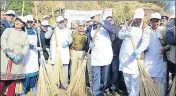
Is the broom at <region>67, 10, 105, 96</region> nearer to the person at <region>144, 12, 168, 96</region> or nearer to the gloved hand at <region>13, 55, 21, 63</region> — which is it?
the gloved hand at <region>13, 55, 21, 63</region>

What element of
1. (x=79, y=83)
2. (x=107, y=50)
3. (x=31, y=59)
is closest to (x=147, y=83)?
(x=107, y=50)

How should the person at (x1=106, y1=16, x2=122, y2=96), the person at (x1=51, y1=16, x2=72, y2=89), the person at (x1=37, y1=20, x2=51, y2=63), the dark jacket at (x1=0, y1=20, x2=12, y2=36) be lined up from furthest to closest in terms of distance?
the person at (x1=37, y1=20, x2=51, y2=63), the person at (x1=51, y1=16, x2=72, y2=89), the person at (x1=106, y1=16, x2=122, y2=96), the dark jacket at (x1=0, y1=20, x2=12, y2=36)

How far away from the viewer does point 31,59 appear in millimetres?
6348

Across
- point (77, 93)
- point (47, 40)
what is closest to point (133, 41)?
point (77, 93)

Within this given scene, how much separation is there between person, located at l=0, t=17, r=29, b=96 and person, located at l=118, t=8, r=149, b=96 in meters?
1.72

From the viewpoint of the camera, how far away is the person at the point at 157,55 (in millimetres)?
5375

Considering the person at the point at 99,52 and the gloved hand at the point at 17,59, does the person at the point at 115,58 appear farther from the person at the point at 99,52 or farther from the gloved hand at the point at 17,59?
the gloved hand at the point at 17,59

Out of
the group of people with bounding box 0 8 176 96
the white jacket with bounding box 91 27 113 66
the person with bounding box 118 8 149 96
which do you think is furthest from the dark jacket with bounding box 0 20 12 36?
the person with bounding box 118 8 149 96

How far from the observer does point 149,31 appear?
17.7 ft

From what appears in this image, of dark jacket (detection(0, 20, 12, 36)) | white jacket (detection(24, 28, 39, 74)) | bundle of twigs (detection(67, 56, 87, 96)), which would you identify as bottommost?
bundle of twigs (detection(67, 56, 87, 96))

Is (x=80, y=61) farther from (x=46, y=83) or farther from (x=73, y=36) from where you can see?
(x=46, y=83)

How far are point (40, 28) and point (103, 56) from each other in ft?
5.78

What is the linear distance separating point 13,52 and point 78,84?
58.4 inches

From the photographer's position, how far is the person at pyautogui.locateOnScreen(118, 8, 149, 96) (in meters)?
5.42
